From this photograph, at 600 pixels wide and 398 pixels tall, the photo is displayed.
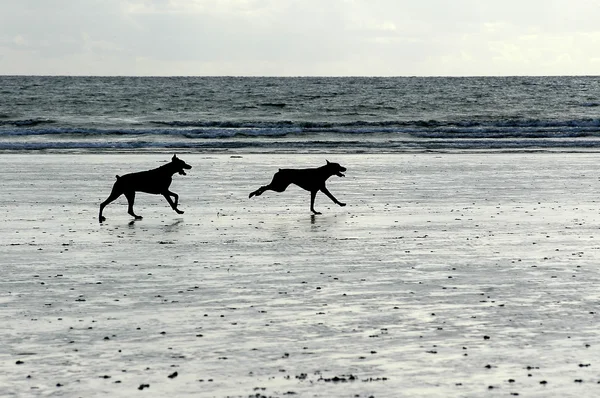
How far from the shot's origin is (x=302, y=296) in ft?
33.1

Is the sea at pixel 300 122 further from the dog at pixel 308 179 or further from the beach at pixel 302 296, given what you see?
the beach at pixel 302 296

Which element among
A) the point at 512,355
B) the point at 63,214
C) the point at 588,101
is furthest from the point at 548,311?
the point at 588,101

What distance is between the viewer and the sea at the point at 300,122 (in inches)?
1550

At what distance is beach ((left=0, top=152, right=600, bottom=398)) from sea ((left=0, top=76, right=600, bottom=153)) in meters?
18.4

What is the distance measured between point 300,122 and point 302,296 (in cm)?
4751

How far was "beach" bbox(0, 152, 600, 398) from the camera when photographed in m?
7.27

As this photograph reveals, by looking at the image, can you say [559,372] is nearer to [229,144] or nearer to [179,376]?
[179,376]

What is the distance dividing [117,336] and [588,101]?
78.3 m

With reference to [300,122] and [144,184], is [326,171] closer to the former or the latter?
[144,184]

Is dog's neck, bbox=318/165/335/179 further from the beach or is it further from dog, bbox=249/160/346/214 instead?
the beach

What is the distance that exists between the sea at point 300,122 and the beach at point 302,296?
18.4m

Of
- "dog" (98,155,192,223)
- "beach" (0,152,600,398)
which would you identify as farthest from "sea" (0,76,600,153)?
"dog" (98,155,192,223)

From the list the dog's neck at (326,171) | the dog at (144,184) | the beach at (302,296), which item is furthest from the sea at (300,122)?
the dog at (144,184)

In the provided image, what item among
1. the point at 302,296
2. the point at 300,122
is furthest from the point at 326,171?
the point at 300,122
